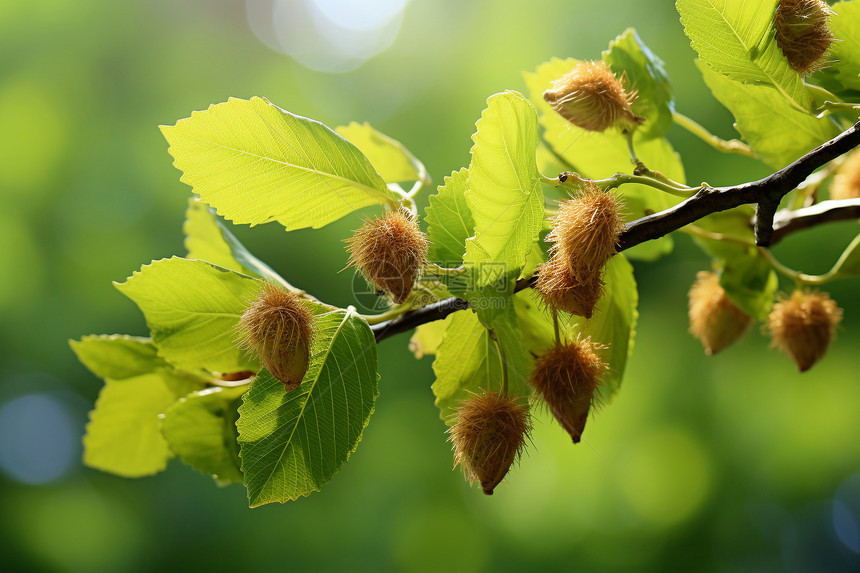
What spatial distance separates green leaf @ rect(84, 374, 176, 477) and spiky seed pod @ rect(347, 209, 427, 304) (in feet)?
1.06

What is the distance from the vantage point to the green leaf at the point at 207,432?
530mm

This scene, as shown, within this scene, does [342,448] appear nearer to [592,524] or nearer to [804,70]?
[804,70]

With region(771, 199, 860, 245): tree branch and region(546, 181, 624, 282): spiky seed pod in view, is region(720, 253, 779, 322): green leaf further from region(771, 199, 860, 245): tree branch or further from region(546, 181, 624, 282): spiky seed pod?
region(546, 181, 624, 282): spiky seed pod

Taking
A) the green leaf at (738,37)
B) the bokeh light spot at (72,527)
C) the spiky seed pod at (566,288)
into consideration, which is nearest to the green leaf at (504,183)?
the spiky seed pod at (566,288)

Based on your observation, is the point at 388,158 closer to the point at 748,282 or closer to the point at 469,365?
the point at 469,365

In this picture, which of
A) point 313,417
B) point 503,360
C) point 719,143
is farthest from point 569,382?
point 719,143

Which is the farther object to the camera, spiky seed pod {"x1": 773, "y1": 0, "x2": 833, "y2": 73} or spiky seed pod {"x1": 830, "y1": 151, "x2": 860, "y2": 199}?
spiky seed pod {"x1": 830, "y1": 151, "x2": 860, "y2": 199}

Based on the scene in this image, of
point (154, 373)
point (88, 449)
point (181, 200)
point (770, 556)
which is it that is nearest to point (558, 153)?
point (154, 373)

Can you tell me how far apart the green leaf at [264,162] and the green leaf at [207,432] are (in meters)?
0.19

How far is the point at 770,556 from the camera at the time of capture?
3.28 meters

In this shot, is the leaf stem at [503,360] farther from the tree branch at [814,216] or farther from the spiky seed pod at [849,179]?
the spiky seed pod at [849,179]

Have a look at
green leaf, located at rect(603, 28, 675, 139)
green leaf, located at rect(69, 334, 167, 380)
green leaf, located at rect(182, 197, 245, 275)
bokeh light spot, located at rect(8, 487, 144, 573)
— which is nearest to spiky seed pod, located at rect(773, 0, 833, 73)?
green leaf, located at rect(603, 28, 675, 139)

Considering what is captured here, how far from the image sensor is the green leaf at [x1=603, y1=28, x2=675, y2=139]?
500 mm

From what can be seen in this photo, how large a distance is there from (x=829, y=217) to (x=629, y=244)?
247 mm
